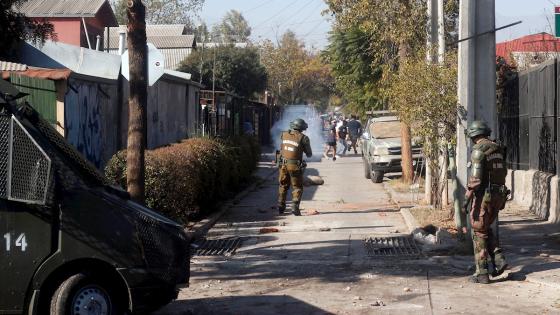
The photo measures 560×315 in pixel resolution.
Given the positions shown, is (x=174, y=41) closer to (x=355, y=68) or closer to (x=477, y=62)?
(x=355, y=68)

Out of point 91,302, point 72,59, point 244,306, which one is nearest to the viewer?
point 91,302

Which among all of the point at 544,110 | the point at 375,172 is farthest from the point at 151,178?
the point at 375,172

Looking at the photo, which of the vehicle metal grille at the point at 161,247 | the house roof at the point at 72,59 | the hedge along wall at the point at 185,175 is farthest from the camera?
the house roof at the point at 72,59

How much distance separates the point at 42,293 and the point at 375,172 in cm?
1775

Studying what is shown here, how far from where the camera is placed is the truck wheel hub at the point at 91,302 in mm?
6883

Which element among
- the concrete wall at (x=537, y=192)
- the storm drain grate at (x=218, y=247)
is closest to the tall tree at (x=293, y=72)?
the concrete wall at (x=537, y=192)

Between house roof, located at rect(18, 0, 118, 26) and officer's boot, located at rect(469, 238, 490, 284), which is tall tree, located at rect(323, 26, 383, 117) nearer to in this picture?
house roof, located at rect(18, 0, 118, 26)

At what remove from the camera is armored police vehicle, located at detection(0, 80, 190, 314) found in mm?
6699

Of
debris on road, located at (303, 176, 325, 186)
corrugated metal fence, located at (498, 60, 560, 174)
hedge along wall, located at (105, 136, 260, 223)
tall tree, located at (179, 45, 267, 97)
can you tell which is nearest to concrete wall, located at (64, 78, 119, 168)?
hedge along wall, located at (105, 136, 260, 223)

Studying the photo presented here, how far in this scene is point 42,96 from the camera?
11.7 m

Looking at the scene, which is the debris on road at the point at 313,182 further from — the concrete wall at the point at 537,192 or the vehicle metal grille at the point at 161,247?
the vehicle metal grille at the point at 161,247

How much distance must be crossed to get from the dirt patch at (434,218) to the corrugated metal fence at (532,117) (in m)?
1.97

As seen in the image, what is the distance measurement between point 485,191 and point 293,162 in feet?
22.9

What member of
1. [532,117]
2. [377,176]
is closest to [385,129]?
[377,176]
